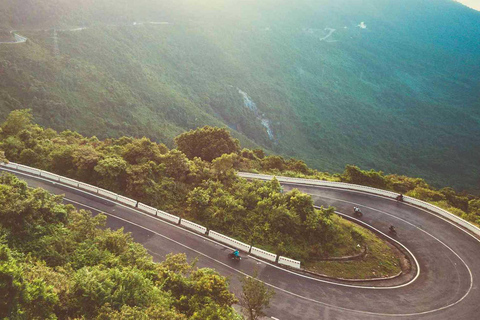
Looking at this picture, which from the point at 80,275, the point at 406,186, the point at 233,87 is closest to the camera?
the point at 80,275

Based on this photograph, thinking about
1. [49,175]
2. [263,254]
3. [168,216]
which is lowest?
[49,175]

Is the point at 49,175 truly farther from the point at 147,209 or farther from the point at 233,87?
the point at 233,87

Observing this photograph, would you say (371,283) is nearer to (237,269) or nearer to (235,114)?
(237,269)

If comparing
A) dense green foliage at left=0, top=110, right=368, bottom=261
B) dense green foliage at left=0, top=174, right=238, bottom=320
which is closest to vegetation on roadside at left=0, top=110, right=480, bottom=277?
dense green foliage at left=0, top=110, right=368, bottom=261

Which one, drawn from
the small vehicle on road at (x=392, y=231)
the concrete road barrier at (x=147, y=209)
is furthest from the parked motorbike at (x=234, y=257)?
the small vehicle on road at (x=392, y=231)

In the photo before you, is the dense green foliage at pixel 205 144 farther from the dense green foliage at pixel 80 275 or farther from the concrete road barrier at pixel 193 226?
the dense green foliage at pixel 80 275

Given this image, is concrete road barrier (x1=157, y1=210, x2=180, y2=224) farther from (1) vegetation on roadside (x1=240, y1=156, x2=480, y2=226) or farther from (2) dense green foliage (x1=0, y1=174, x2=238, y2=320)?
(1) vegetation on roadside (x1=240, y1=156, x2=480, y2=226)

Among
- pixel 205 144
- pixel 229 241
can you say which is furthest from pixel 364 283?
pixel 205 144
